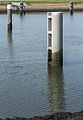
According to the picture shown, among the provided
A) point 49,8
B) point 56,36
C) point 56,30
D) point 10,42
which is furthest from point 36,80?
point 49,8

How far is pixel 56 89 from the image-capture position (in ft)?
81.0

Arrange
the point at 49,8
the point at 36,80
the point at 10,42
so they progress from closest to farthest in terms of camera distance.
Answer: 1. the point at 36,80
2. the point at 10,42
3. the point at 49,8

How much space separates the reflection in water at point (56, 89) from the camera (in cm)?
2119

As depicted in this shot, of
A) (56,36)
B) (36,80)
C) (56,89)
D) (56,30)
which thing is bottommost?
(36,80)

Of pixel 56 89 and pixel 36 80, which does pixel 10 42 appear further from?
pixel 56 89

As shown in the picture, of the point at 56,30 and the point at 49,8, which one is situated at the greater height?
the point at 56,30

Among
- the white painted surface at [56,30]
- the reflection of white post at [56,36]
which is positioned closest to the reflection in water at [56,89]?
the reflection of white post at [56,36]

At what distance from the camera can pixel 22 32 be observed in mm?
55562

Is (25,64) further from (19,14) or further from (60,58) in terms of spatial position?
(19,14)

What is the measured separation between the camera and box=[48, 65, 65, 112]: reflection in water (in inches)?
834

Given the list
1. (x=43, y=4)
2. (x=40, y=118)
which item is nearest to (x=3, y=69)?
(x=40, y=118)

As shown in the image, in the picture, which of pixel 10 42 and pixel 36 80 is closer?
pixel 36 80

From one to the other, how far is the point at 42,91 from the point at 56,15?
295 inches

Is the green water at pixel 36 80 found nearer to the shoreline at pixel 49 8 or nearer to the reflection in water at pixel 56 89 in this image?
the reflection in water at pixel 56 89
